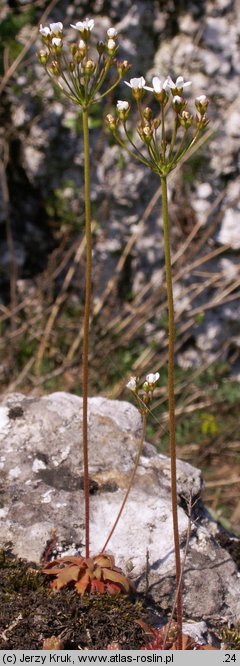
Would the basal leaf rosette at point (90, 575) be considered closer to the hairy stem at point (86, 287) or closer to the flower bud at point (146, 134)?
the hairy stem at point (86, 287)

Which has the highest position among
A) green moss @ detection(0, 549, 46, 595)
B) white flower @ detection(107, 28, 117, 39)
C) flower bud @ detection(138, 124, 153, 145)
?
white flower @ detection(107, 28, 117, 39)

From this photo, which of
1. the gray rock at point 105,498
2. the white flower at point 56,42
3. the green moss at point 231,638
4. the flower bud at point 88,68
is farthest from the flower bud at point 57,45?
the green moss at point 231,638

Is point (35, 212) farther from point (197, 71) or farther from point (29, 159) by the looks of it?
point (197, 71)

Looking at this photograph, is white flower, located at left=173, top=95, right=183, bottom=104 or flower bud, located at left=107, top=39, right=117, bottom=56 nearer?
white flower, located at left=173, top=95, right=183, bottom=104

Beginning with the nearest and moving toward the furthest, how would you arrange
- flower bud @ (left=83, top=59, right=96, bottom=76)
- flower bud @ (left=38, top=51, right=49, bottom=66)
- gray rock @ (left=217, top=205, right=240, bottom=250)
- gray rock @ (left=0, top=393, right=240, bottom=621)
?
flower bud @ (left=83, top=59, right=96, bottom=76) < flower bud @ (left=38, top=51, right=49, bottom=66) < gray rock @ (left=0, top=393, right=240, bottom=621) < gray rock @ (left=217, top=205, right=240, bottom=250)

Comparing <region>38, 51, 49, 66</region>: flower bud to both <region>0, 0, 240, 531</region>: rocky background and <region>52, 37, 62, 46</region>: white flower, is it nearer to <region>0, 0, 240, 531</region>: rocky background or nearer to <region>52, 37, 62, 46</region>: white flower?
<region>52, 37, 62, 46</region>: white flower

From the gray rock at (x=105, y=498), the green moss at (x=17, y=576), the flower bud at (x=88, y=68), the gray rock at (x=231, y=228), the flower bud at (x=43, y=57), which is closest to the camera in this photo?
the flower bud at (x=88, y=68)

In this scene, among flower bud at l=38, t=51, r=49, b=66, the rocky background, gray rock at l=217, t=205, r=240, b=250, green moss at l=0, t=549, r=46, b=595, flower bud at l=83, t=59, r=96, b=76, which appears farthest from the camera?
gray rock at l=217, t=205, r=240, b=250

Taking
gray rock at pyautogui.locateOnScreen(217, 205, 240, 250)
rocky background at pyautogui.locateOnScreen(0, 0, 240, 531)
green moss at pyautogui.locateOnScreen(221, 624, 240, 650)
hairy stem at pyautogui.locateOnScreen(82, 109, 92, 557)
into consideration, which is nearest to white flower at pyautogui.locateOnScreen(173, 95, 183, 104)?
hairy stem at pyautogui.locateOnScreen(82, 109, 92, 557)
